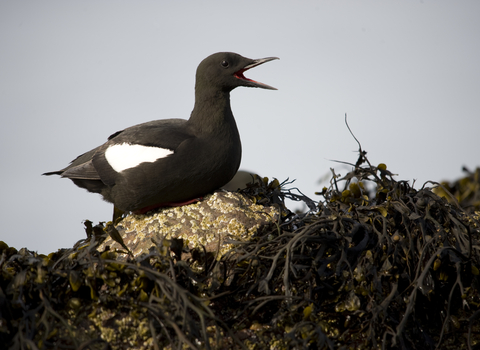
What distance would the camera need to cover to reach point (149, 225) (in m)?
3.68

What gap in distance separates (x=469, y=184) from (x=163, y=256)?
5257 millimetres

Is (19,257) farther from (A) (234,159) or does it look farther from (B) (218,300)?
(A) (234,159)

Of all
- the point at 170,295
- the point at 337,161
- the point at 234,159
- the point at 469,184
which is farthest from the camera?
the point at 469,184

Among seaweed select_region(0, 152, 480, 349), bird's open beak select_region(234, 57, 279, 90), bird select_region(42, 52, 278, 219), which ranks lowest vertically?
seaweed select_region(0, 152, 480, 349)

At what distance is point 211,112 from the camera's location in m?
4.04

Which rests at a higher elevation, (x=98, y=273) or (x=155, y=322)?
(x=98, y=273)

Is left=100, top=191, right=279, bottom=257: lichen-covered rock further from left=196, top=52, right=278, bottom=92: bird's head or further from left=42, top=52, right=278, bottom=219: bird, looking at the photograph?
left=196, top=52, right=278, bottom=92: bird's head

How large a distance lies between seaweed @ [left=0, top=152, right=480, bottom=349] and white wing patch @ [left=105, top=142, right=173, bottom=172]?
0.94 metres

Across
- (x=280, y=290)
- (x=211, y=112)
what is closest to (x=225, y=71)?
(x=211, y=112)

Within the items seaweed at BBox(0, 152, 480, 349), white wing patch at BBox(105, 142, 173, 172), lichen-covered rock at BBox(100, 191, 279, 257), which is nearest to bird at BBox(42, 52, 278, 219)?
white wing patch at BBox(105, 142, 173, 172)

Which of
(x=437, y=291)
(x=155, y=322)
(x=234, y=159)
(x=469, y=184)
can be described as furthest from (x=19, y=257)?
(x=469, y=184)

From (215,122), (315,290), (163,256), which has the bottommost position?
(315,290)

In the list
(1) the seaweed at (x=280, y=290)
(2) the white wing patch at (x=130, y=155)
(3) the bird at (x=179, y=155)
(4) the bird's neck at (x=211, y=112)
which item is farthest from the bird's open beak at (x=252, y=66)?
(1) the seaweed at (x=280, y=290)

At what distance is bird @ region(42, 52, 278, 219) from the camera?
3.77 m
